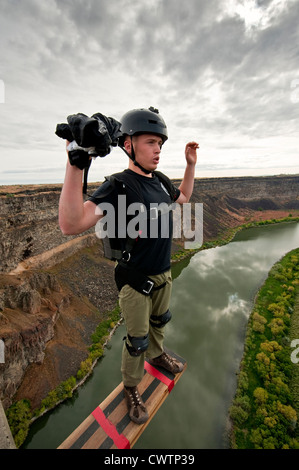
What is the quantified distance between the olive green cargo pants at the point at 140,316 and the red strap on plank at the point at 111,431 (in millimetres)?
554

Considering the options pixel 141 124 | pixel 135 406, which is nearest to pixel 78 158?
pixel 141 124

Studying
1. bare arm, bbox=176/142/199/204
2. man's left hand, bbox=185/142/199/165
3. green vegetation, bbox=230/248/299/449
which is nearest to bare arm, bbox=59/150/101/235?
bare arm, bbox=176/142/199/204

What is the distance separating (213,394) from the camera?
1216 cm

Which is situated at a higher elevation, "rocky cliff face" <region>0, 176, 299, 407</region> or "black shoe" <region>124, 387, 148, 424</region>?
"black shoe" <region>124, 387, 148, 424</region>

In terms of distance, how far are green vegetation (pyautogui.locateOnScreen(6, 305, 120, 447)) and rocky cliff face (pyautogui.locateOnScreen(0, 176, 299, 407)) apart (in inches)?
15.7

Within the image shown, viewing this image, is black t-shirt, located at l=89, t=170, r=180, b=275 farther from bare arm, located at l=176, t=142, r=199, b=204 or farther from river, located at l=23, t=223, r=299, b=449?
river, located at l=23, t=223, r=299, b=449

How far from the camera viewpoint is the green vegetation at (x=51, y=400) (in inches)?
380

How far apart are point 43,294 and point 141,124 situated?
1567 cm

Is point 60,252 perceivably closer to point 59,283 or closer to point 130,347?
point 59,283

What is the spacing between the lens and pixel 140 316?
2641mm

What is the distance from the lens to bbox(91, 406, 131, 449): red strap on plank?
275cm

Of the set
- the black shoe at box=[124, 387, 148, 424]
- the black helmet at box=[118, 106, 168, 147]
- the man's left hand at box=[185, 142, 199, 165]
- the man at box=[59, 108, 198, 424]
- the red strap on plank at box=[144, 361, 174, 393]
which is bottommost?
the red strap on plank at box=[144, 361, 174, 393]
